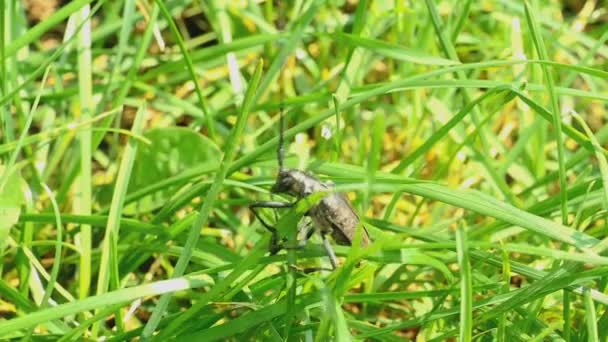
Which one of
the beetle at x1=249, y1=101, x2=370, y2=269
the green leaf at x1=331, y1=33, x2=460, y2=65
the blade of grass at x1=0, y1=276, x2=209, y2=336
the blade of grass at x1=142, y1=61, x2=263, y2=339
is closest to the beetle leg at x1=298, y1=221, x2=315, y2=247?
the beetle at x1=249, y1=101, x2=370, y2=269

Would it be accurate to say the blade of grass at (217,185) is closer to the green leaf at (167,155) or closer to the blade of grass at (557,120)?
the blade of grass at (557,120)

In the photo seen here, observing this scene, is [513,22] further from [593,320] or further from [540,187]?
[593,320]

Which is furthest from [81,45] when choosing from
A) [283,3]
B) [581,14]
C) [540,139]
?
[581,14]

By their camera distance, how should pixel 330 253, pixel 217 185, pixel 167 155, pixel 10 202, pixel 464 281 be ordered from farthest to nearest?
pixel 167 155, pixel 10 202, pixel 330 253, pixel 217 185, pixel 464 281

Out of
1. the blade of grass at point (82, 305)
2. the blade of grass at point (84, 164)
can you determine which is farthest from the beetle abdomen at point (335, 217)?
the blade of grass at point (84, 164)

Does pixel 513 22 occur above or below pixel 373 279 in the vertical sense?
above

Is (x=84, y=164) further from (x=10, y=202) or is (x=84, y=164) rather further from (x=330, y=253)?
(x=330, y=253)

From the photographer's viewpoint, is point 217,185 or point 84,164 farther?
point 84,164

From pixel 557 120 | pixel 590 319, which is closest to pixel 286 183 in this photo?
pixel 557 120

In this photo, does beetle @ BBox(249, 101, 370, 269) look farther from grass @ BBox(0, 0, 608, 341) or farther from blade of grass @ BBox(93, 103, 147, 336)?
blade of grass @ BBox(93, 103, 147, 336)
